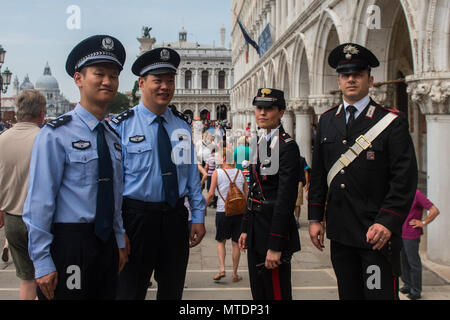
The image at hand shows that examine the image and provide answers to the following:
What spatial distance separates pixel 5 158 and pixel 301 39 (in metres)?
12.9

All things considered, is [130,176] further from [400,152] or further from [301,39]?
[301,39]

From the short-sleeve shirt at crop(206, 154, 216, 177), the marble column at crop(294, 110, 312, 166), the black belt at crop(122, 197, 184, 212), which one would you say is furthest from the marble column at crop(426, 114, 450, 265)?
the marble column at crop(294, 110, 312, 166)

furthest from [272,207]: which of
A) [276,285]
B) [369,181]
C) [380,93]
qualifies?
[380,93]

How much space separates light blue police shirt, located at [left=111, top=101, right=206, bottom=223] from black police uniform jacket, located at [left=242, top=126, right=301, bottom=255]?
0.50 metres

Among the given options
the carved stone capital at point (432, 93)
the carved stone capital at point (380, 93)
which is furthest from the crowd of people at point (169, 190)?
the carved stone capital at point (380, 93)

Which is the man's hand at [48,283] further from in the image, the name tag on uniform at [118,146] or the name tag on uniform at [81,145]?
the name tag on uniform at [118,146]

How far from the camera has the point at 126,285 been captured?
9.87 feet

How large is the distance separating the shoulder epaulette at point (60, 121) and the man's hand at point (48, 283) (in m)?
0.84

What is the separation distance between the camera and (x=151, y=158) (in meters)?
3.11

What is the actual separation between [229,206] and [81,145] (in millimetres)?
3481

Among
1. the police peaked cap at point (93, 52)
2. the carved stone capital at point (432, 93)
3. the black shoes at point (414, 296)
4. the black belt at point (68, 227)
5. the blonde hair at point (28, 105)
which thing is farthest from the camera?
the carved stone capital at point (432, 93)

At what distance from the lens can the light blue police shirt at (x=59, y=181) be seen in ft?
7.75

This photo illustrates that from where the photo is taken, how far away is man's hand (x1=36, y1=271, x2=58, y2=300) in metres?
2.35

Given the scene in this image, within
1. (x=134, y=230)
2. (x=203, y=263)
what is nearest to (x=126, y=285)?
(x=134, y=230)
